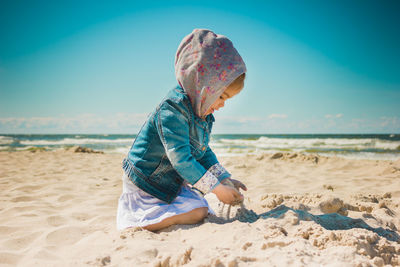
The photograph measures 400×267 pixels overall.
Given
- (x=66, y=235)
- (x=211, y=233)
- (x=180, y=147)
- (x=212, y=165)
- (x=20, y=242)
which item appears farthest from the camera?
(x=212, y=165)

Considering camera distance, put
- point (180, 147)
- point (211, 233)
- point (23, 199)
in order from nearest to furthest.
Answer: point (211, 233)
point (180, 147)
point (23, 199)

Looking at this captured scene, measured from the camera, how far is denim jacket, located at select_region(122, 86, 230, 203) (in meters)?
1.56

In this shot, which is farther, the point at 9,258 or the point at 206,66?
the point at 206,66

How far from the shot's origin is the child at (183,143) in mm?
1578

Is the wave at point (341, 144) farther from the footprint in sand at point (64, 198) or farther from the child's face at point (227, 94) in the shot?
the footprint in sand at point (64, 198)

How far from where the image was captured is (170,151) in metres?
1.56

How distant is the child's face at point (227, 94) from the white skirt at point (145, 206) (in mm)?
632

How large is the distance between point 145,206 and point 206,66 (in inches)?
39.8

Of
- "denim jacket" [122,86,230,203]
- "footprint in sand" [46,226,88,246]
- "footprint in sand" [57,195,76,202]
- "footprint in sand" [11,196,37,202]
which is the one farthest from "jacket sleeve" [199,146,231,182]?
"footprint in sand" [11,196,37,202]

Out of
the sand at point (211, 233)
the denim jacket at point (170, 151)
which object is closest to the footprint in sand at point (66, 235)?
the sand at point (211, 233)

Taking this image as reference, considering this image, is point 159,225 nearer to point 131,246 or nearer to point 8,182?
point 131,246

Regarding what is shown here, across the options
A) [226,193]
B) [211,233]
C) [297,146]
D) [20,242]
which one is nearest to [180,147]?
[226,193]

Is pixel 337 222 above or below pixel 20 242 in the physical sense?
above

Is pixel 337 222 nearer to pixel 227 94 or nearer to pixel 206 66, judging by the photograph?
pixel 227 94
